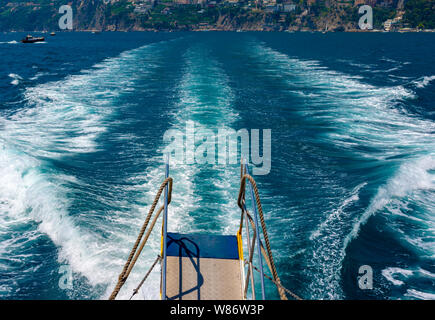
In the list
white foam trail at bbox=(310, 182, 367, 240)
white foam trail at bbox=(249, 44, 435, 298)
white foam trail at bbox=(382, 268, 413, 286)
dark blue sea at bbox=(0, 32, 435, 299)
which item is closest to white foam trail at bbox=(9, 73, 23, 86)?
dark blue sea at bbox=(0, 32, 435, 299)

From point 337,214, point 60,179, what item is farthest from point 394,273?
point 60,179

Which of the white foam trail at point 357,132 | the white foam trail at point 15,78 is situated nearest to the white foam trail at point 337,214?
the white foam trail at point 357,132

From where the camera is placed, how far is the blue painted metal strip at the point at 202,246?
8.83 meters

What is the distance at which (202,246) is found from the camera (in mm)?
9172

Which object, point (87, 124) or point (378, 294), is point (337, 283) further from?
point (87, 124)

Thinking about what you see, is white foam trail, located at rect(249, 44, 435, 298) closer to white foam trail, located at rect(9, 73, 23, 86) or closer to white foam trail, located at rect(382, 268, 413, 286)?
white foam trail, located at rect(382, 268, 413, 286)

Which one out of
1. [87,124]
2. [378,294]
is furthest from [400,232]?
[87,124]

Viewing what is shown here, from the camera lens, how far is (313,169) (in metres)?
17.6

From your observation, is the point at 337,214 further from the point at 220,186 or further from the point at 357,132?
the point at 357,132

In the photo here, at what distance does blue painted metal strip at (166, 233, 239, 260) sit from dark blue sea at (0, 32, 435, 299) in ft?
6.21

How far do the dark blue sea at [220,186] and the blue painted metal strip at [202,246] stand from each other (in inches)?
74.6

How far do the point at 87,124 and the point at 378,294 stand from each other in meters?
22.7

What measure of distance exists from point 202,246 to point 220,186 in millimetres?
6650

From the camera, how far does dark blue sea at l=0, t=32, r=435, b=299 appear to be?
34.7 ft
